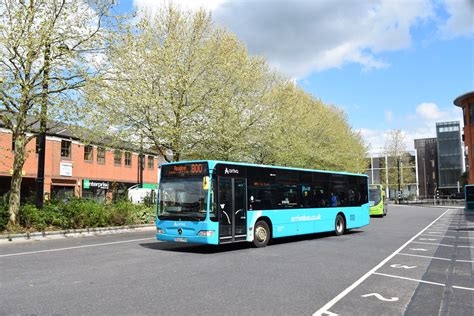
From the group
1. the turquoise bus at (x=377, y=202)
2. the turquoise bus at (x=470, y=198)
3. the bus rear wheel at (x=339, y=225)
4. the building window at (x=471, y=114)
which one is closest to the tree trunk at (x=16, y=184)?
the bus rear wheel at (x=339, y=225)

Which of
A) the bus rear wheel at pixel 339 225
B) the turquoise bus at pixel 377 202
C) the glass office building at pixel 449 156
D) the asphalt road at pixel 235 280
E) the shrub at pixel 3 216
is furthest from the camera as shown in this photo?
the glass office building at pixel 449 156

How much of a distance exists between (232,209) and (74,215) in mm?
8573

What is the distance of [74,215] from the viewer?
1819 centimetres

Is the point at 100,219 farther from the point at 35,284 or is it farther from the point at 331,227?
the point at 35,284

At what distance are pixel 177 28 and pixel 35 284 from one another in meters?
18.7

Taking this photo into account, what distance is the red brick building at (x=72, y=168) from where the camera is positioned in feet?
115

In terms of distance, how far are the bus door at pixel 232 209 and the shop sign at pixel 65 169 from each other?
3034 cm

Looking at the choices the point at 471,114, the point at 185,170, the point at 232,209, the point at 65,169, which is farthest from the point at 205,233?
the point at 471,114

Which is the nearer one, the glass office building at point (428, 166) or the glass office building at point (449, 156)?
the glass office building at point (449, 156)

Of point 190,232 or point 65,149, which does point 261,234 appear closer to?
point 190,232

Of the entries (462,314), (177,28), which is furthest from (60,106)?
(462,314)

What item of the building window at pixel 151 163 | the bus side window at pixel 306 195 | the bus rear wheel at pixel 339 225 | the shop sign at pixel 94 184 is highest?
the building window at pixel 151 163

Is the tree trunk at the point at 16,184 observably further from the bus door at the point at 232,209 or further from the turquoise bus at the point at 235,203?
the bus door at the point at 232,209

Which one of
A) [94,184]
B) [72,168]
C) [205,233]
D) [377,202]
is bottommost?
[205,233]
